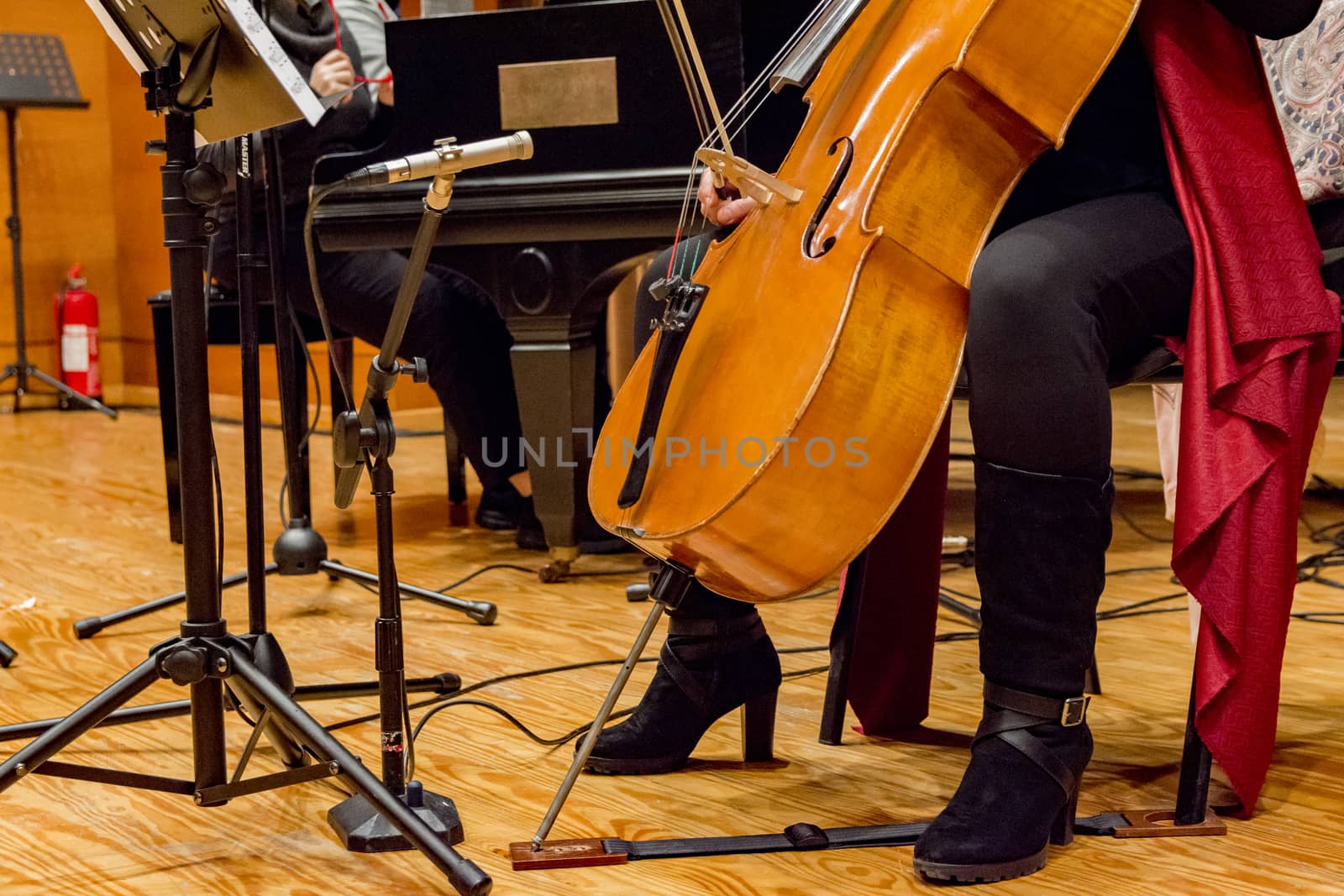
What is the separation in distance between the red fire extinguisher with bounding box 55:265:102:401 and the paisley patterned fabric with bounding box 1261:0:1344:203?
424cm

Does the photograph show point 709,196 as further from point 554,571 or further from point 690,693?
point 554,571

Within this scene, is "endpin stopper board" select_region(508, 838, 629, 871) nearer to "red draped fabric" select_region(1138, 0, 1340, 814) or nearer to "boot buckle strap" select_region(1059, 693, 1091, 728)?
"boot buckle strap" select_region(1059, 693, 1091, 728)

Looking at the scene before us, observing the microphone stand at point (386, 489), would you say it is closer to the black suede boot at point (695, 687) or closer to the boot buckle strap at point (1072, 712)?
the black suede boot at point (695, 687)

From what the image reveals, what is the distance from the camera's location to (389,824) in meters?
1.12

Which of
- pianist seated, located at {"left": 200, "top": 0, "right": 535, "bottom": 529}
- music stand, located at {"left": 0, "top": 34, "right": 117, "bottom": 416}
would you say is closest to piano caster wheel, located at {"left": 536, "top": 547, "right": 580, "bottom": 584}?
pianist seated, located at {"left": 200, "top": 0, "right": 535, "bottom": 529}

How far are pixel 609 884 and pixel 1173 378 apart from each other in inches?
31.0

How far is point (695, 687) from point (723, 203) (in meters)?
0.47

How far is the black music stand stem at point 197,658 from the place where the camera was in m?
1.05

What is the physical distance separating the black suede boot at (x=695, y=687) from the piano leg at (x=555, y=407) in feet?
2.87

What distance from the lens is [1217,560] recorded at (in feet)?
3.68

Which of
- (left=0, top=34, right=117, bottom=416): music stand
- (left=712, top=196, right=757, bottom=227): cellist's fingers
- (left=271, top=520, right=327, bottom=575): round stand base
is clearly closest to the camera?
(left=712, top=196, right=757, bottom=227): cellist's fingers

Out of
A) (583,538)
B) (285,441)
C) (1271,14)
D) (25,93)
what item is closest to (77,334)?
(25,93)

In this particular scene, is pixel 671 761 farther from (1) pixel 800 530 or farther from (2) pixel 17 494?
(2) pixel 17 494

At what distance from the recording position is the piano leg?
7.06 ft
